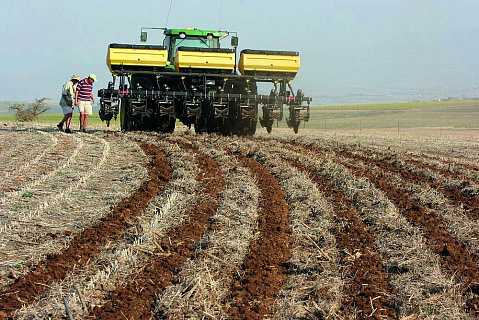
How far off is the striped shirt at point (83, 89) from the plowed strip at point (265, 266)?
9.91 meters

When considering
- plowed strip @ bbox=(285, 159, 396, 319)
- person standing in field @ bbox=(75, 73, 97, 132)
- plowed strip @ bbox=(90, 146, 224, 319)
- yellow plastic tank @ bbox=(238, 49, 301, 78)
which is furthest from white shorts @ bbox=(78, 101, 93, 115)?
plowed strip @ bbox=(285, 159, 396, 319)

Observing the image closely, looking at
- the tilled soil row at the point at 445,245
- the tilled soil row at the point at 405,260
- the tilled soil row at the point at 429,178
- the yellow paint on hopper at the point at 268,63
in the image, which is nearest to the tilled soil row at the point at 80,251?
the tilled soil row at the point at 405,260

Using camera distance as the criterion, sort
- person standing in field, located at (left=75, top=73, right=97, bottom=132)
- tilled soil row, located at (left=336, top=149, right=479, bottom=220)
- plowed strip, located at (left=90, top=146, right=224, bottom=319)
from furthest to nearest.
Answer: person standing in field, located at (left=75, top=73, right=97, bottom=132) → tilled soil row, located at (left=336, top=149, right=479, bottom=220) → plowed strip, located at (left=90, top=146, right=224, bottom=319)

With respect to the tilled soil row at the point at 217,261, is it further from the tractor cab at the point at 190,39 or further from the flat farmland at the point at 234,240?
the tractor cab at the point at 190,39

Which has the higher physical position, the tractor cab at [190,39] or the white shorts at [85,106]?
the tractor cab at [190,39]

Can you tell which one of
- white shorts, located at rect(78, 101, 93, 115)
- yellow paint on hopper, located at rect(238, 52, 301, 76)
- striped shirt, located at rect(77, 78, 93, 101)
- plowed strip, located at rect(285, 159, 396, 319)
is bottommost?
plowed strip, located at rect(285, 159, 396, 319)

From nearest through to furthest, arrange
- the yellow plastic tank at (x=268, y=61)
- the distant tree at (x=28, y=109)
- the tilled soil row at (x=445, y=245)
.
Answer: the tilled soil row at (x=445, y=245) < the yellow plastic tank at (x=268, y=61) < the distant tree at (x=28, y=109)

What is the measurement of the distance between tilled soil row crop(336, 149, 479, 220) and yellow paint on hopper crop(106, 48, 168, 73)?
5903mm

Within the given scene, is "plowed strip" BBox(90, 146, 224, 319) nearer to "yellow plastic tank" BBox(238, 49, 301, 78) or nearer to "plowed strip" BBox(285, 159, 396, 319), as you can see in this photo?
"plowed strip" BBox(285, 159, 396, 319)

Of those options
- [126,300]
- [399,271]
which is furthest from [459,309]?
[126,300]

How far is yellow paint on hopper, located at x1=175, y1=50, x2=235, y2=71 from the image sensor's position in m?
16.9

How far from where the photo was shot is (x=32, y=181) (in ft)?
30.2

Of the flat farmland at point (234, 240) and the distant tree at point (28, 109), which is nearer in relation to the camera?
the flat farmland at point (234, 240)

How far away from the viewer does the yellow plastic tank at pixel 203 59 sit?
55.5 feet
